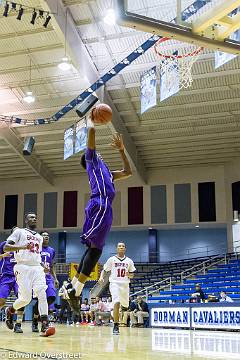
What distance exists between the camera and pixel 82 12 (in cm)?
1577

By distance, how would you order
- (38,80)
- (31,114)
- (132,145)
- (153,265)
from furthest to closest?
1. (153,265)
2. (132,145)
3. (31,114)
4. (38,80)

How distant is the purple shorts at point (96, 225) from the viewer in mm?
4684

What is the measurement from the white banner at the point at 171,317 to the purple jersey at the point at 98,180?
8002 mm

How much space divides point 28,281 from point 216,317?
19.3 feet

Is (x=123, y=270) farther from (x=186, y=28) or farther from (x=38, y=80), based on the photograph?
(x=38, y=80)

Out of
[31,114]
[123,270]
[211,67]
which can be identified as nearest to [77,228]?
[31,114]

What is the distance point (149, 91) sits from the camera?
50.8 feet

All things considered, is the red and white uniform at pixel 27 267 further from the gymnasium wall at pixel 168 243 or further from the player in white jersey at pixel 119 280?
the gymnasium wall at pixel 168 243

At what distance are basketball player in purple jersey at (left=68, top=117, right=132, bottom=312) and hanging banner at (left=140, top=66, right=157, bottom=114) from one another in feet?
34.1

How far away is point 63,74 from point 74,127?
2.12m

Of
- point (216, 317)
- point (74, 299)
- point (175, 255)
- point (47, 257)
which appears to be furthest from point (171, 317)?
point (175, 255)

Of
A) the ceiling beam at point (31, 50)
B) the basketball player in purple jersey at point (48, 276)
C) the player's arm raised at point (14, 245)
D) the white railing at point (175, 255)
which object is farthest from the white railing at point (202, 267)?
the player's arm raised at point (14, 245)

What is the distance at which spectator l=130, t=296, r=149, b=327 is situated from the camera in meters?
17.8

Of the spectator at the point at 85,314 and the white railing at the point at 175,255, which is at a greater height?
the white railing at the point at 175,255
